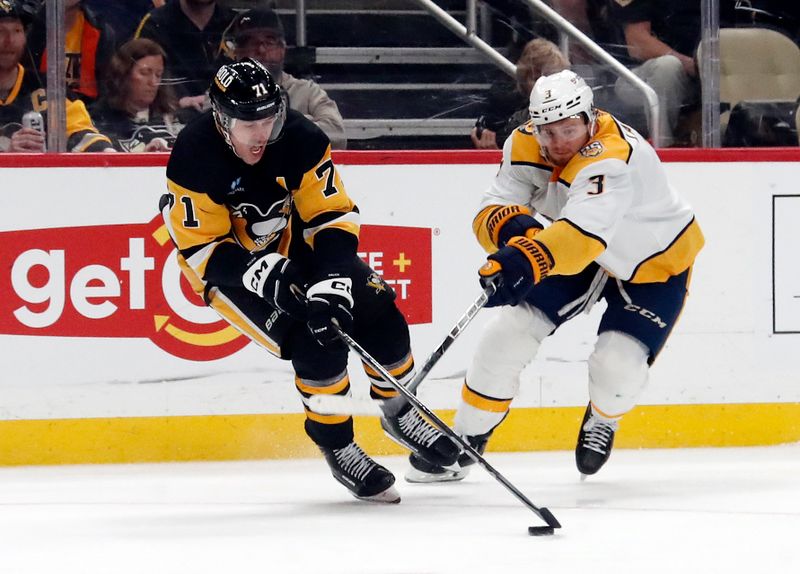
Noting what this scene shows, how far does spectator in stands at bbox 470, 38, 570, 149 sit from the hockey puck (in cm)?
186

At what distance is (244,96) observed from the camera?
3145 millimetres

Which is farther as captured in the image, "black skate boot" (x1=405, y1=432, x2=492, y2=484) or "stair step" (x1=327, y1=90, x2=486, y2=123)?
"stair step" (x1=327, y1=90, x2=486, y2=123)

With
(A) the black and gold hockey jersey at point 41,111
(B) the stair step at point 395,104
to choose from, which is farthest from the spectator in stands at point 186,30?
(B) the stair step at point 395,104

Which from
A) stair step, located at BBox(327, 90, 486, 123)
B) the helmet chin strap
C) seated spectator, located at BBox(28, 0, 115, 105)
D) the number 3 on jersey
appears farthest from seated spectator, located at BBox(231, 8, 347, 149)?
the number 3 on jersey

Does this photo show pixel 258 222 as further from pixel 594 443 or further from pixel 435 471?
pixel 594 443

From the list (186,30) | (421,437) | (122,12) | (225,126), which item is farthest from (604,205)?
(122,12)

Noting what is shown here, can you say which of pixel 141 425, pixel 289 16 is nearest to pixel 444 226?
pixel 289 16

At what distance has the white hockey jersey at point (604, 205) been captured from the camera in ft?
11.2

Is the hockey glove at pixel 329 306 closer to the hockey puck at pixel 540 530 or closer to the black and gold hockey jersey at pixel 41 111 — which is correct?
the hockey puck at pixel 540 530

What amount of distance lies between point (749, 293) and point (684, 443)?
1.78 feet

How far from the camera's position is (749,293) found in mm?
4445

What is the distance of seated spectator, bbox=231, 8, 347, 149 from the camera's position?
4410 millimetres

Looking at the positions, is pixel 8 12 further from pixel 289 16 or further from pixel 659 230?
pixel 659 230

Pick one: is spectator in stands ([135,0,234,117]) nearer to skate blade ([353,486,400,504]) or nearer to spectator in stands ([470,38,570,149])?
spectator in stands ([470,38,570,149])
